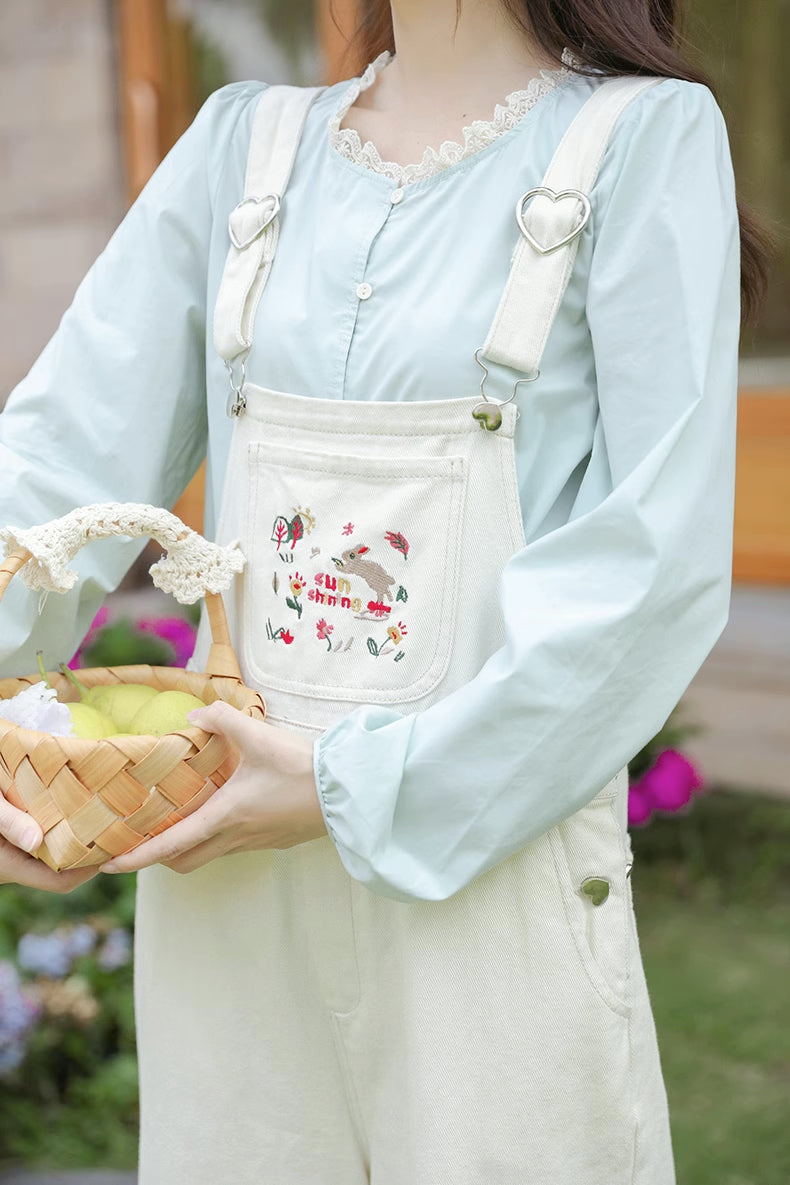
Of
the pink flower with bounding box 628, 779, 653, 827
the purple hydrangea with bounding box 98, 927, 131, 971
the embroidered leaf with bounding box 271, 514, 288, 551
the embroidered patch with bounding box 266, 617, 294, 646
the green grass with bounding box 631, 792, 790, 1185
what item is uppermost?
the embroidered leaf with bounding box 271, 514, 288, 551

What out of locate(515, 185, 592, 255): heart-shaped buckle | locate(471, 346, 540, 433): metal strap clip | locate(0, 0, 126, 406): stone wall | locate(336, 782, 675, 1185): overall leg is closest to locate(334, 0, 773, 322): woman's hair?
locate(515, 185, 592, 255): heart-shaped buckle

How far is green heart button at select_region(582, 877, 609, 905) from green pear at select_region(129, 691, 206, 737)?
35 centimetres

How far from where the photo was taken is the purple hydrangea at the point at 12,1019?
2014mm

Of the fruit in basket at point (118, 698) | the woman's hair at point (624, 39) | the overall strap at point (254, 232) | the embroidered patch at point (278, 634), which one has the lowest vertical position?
the fruit in basket at point (118, 698)

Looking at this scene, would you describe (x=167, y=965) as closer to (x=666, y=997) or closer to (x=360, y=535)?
(x=360, y=535)

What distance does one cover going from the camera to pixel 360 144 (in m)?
1.15

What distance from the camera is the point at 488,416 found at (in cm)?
101

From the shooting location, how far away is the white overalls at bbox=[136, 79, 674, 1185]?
1.03m

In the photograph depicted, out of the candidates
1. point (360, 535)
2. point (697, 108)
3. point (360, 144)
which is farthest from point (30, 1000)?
point (697, 108)

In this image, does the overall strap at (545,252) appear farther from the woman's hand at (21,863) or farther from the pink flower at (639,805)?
the pink flower at (639,805)

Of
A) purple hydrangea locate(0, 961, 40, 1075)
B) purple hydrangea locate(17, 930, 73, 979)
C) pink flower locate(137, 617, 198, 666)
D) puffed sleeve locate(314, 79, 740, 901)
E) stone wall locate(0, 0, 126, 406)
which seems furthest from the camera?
stone wall locate(0, 0, 126, 406)

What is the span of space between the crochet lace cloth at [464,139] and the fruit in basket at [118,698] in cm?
50

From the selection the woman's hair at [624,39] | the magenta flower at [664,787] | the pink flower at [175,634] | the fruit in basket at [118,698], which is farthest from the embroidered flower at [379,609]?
the magenta flower at [664,787]

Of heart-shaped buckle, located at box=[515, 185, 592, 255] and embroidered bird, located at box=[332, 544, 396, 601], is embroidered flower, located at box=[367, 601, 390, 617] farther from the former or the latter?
heart-shaped buckle, located at box=[515, 185, 592, 255]
